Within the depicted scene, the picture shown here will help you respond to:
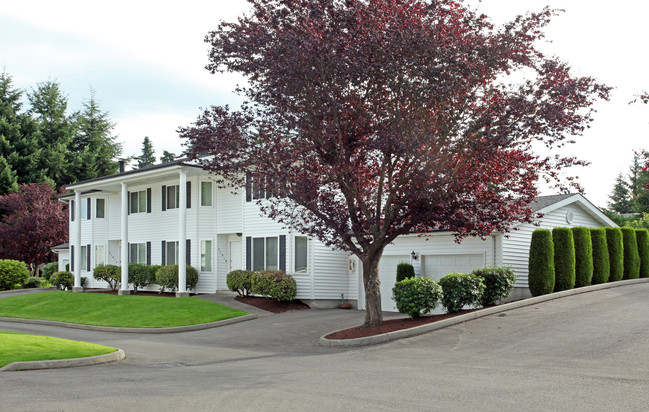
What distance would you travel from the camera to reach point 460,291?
1661cm

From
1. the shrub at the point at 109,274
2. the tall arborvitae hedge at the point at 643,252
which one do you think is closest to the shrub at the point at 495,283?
the tall arborvitae hedge at the point at 643,252

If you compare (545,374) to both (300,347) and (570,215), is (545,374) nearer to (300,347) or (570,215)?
(300,347)

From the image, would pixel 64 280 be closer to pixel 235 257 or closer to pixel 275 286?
Result: pixel 235 257

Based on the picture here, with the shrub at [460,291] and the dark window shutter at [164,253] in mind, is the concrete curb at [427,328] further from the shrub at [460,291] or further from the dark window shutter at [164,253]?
the dark window shutter at [164,253]

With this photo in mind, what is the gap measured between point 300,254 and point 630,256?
12.5 m

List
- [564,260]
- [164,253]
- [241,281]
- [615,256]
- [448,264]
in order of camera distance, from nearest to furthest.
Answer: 1. [564,260]
2. [448,264]
3. [615,256]
4. [241,281]
5. [164,253]

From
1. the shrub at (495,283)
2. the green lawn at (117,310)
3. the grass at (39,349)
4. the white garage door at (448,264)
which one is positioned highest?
the white garage door at (448,264)

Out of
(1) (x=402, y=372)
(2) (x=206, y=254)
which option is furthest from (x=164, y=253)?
(1) (x=402, y=372)

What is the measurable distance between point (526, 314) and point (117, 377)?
10.3m

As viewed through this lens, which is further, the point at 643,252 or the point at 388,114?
the point at 643,252

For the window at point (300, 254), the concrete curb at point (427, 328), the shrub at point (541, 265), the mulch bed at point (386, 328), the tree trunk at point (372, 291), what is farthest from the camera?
the window at point (300, 254)

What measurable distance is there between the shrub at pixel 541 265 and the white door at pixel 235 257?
13.6 meters

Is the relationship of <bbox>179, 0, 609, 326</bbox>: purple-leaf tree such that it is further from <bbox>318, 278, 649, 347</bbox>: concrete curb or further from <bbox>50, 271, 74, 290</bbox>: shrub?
<bbox>50, 271, 74, 290</bbox>: shrub

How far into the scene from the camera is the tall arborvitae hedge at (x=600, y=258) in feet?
67.9
